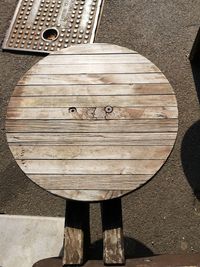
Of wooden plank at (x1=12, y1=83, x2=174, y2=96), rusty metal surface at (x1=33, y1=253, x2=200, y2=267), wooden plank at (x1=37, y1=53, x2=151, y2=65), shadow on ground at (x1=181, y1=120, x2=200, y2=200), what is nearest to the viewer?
rusty metal surface at (x1=33, y1=253, x2=200, y2=267)

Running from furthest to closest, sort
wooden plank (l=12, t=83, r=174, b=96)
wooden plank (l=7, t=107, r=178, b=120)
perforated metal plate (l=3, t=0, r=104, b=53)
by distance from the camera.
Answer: perforated metal plate (l=3, t=0, r=104, b=53) < wooden plank (l=12, t=83, r=174, b=96) < wooden plank (l=7, t=107, r=178, b=120)

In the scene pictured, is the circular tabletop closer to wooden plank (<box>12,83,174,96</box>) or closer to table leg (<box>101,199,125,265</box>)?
wooden plank (<box>12,83,174,96</box>)

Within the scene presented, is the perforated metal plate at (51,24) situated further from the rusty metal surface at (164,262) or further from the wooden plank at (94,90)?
the rusty metal surface at (164,262)

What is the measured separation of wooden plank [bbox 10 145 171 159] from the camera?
7.58 ft

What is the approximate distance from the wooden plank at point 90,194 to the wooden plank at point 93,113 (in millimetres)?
538

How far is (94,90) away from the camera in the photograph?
2.59m

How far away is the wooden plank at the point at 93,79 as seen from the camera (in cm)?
261

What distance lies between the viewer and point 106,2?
4.54 meters

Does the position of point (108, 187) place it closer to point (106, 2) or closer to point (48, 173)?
point (48, 173)

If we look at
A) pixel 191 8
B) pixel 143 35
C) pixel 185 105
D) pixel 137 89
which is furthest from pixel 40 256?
pixel 191 8

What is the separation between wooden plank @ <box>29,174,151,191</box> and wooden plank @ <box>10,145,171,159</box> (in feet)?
0.45

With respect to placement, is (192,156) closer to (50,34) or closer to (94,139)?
(94,139)

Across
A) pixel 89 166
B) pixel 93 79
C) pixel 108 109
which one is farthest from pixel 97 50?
pixel 89 166

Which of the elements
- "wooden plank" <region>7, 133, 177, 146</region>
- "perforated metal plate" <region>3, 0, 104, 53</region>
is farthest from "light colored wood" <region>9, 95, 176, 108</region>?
"perforated metal plate" <region>3, 0, 104, 53</region>
